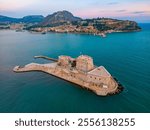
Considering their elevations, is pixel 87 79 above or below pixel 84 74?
below

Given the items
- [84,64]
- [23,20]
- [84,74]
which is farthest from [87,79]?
[23,20]

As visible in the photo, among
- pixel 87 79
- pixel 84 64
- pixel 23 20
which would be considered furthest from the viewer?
pixel 23 20

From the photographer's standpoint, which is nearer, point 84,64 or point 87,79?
point 87,79

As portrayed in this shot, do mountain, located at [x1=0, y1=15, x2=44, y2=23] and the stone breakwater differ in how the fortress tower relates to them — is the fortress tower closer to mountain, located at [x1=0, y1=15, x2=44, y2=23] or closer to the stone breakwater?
the stone breakwater

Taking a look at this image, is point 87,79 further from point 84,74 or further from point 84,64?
point 84,64

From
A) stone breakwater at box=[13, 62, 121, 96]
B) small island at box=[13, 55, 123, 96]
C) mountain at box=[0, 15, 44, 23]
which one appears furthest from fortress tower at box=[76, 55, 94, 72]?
mountain at box=[0, 15, 44, 23]

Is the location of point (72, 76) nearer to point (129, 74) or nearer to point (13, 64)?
point (129, 74)

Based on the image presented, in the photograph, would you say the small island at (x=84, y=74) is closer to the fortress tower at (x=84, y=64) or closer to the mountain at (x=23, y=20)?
the fortress tower at (x=84, y=64)

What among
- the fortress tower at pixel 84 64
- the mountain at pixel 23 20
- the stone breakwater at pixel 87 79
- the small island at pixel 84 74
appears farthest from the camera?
the mountain at pixel 23 20

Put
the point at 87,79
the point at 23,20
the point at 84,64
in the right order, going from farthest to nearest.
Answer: the point at 23,20
the point at 84,64
the point at 87,79

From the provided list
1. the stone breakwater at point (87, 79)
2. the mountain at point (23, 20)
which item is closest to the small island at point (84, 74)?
the stone breakwater at point (87, 79)
